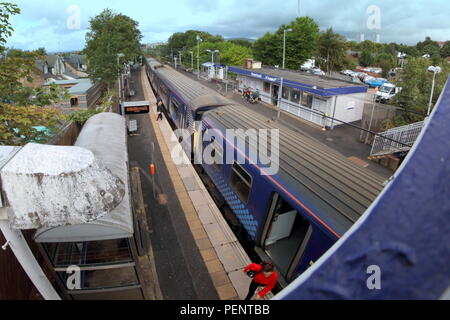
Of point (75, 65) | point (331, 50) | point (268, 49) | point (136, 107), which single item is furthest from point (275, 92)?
point (75, 65)

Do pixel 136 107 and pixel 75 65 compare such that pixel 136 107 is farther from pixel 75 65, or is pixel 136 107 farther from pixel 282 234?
pixel 75 65

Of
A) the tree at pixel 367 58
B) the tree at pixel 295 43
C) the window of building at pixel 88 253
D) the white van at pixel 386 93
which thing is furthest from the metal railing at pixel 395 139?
the tree at pixel 367 58

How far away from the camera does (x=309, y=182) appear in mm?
5770

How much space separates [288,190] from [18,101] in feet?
26.3

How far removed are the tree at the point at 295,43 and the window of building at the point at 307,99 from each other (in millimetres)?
24313

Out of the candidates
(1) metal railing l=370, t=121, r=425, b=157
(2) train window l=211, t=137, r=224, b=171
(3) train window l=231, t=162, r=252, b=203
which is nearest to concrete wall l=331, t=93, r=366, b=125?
(1) metal railing l=370, t=121, r=425, b=157

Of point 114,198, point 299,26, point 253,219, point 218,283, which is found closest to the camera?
point 114,198

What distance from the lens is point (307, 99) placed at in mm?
21922

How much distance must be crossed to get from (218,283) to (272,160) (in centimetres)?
331

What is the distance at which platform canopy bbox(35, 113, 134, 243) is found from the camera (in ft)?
14.8

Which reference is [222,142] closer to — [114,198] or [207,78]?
[114,198]

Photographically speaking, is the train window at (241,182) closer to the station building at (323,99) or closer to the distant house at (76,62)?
the station building at (323,99)
